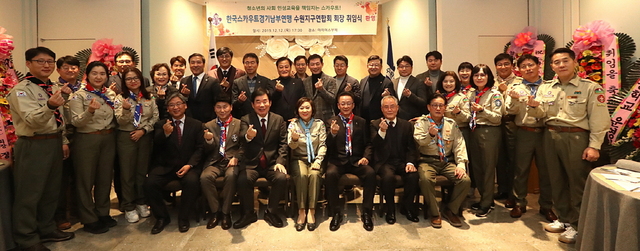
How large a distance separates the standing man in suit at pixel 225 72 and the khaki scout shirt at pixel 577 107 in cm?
323

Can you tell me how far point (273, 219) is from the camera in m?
3.48

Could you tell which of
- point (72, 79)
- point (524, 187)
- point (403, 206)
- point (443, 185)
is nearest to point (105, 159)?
point (72, 79)

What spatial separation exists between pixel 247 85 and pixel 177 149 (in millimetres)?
1110

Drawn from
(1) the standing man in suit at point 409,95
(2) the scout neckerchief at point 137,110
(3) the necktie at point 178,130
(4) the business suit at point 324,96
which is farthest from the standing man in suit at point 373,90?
(2) the scout neckerchief at point 137,110

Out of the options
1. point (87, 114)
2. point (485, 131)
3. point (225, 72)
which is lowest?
point (485, 131)

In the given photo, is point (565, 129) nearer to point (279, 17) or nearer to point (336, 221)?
point (336, 221)

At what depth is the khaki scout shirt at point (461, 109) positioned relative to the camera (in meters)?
3.76

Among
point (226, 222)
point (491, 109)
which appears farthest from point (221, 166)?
point (491, 109)

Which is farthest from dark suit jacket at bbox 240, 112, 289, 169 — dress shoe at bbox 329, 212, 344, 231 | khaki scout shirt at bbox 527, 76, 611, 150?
khaki scout shirt at bbox 527, 76, 611, 150

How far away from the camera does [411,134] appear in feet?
12.0

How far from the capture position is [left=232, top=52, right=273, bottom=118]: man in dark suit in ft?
13.5

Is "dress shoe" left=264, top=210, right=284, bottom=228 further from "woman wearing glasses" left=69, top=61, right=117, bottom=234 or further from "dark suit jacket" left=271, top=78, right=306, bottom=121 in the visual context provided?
"woman wearing glasses" left=69, top=61, right=117, bottom=234

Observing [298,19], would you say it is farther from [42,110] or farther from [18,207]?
[18,207]

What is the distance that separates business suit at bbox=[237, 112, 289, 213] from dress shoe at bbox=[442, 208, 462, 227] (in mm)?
1613
